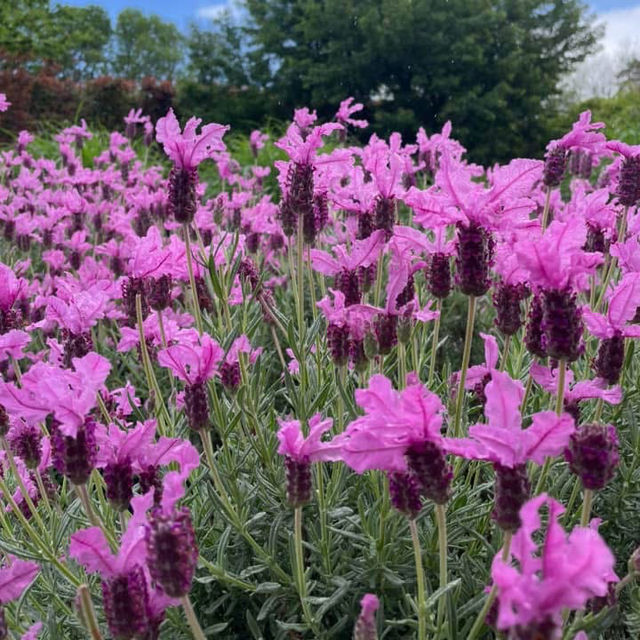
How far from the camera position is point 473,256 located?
54.4 inches

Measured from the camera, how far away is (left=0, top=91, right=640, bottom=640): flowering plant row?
998 mm

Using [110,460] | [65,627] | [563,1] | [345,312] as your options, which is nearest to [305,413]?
[345,312]

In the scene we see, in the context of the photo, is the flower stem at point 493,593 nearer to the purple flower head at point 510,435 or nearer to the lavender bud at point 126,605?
the purple flower head at point 510,435

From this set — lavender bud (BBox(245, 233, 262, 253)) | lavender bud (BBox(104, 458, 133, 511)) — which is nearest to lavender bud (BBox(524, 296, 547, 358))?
lavender bud (BBox(104, 458, 133, 511))

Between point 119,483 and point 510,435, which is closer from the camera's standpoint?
point 510,435

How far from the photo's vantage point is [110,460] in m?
1.29

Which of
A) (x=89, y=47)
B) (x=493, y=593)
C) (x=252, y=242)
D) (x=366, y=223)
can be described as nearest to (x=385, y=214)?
(x=366, y=223)

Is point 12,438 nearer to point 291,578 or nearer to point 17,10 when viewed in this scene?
point 291,578

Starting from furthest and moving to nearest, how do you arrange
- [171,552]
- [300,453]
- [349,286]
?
[349,286]
[300,453]
[171,552]

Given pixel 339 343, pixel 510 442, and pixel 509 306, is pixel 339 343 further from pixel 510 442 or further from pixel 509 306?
pixel 510 442

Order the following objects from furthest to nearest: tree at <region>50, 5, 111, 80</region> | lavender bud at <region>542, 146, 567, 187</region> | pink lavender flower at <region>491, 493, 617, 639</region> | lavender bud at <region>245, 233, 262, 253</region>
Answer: tree at <region>50, 5, 111, 80</region>, lavender bud at <region>245, 233, 262, 253</region>, lavender bud at <region>542, 146, 567, 187</region>, pink lavender flower at <region>491, 493, 617, 639</region>

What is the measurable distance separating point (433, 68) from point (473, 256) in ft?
45.7

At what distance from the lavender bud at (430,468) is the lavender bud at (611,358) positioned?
56 cm

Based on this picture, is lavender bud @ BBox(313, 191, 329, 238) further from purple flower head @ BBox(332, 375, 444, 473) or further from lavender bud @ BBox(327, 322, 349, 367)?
purple flower head @ BBox(332, 375, 444, 473)
